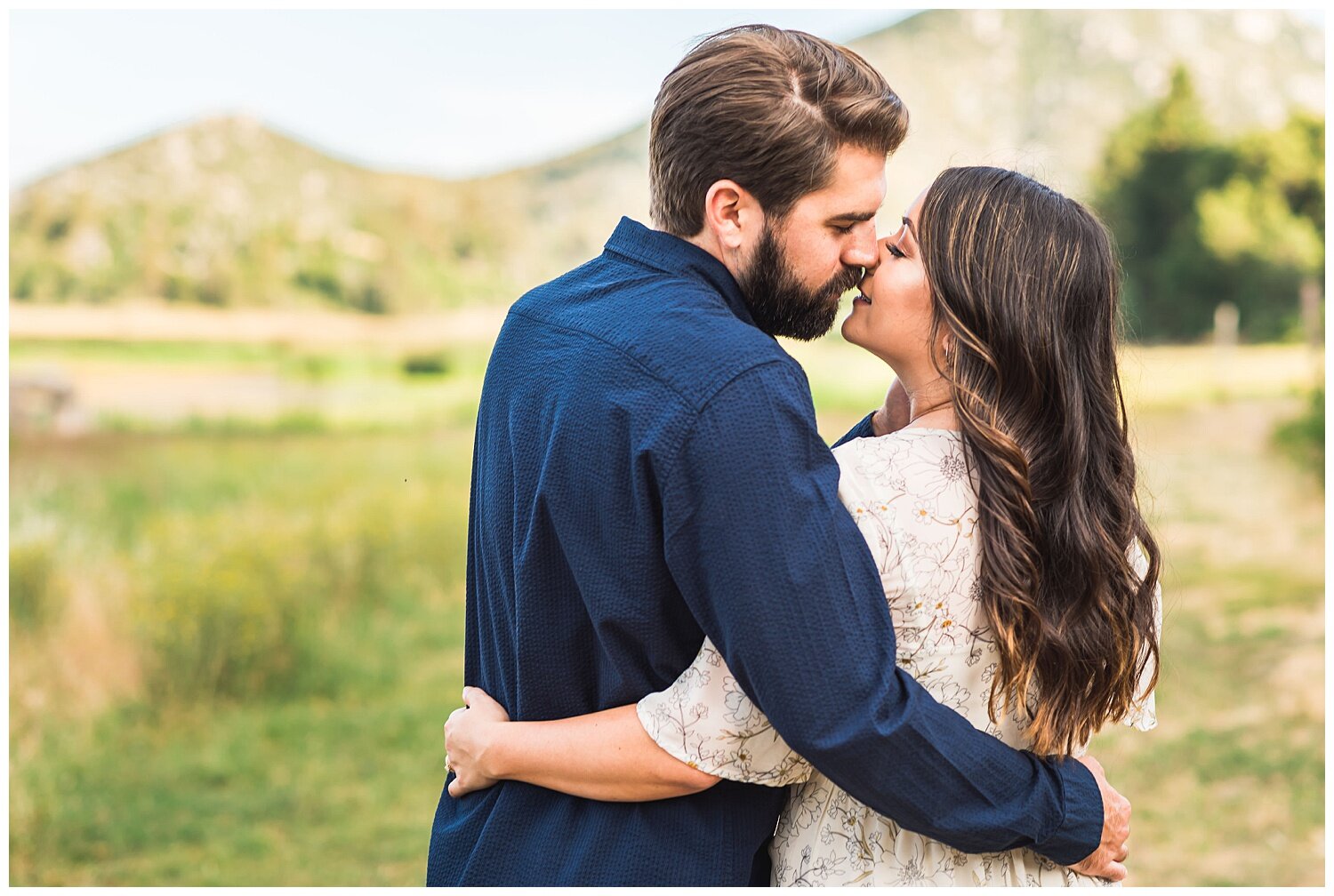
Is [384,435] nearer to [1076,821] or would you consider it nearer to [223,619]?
[223,619]

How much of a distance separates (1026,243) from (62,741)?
21.9 feet

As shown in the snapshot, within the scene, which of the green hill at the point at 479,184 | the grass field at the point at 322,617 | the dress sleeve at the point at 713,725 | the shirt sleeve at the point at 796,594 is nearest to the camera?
the shirt sleeve at the point at 796,594

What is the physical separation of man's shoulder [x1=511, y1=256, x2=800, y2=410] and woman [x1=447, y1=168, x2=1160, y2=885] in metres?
0.25

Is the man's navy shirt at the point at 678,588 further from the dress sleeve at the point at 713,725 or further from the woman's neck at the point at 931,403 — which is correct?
the woman's neck at the point at 931,403

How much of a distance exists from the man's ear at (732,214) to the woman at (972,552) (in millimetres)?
206

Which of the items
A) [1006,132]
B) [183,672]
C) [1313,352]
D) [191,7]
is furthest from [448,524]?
[1313,352]

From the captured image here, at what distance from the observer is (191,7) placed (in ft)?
28.4

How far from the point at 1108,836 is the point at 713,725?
0.57 meters

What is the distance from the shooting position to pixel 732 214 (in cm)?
160

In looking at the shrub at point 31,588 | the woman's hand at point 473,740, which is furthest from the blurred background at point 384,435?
the woman's hand at point 473,740

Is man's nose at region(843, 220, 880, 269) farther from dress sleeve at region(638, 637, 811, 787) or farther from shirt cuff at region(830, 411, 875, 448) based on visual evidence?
dress sleeve at region(638, 637, 811, 787)

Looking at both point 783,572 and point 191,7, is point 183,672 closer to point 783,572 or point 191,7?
point 191,7

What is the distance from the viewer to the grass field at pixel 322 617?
5867mm

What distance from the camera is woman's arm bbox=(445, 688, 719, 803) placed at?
143cm
